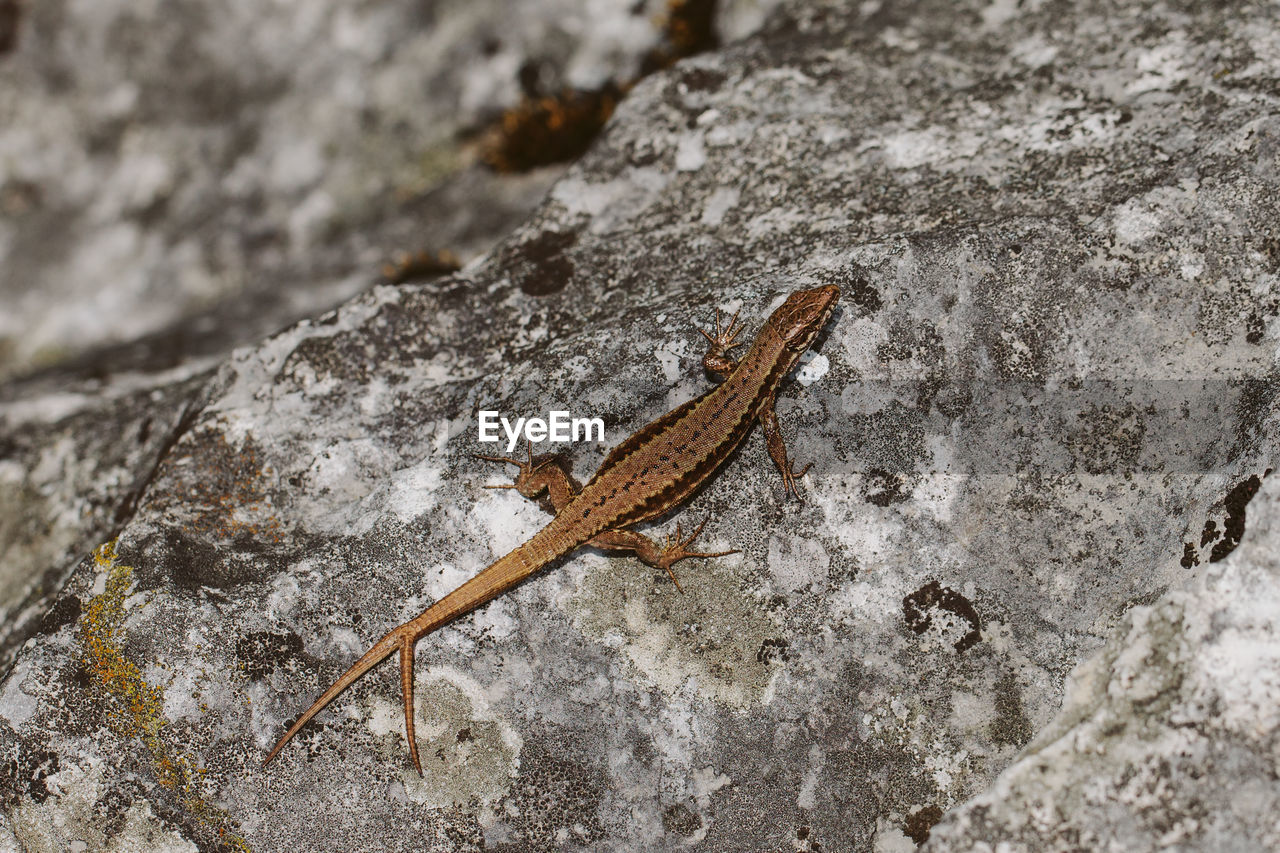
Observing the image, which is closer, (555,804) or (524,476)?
(555,804)

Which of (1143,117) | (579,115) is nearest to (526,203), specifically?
(579,115)

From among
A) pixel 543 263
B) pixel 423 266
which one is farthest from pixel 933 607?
pixel 423 266

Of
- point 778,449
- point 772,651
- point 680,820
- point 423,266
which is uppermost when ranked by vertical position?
point 778,449

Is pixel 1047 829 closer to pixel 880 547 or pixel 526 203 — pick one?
pixel 880 547

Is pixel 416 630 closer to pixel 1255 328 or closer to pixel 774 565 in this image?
pixel 774 565

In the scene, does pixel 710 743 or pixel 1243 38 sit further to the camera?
pixel 1243 38

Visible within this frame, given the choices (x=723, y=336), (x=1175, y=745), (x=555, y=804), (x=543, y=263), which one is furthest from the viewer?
(x=543, y=263)

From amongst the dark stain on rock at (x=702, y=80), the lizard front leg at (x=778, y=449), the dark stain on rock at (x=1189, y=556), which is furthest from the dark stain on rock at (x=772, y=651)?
the dark stain on rock at (x=702, y=80)

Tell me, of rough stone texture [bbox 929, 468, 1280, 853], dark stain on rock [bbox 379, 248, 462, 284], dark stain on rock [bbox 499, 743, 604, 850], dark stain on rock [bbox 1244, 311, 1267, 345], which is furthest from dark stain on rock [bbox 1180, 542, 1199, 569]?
dark stain on rock [bbox 379, 248, 462, 284]
